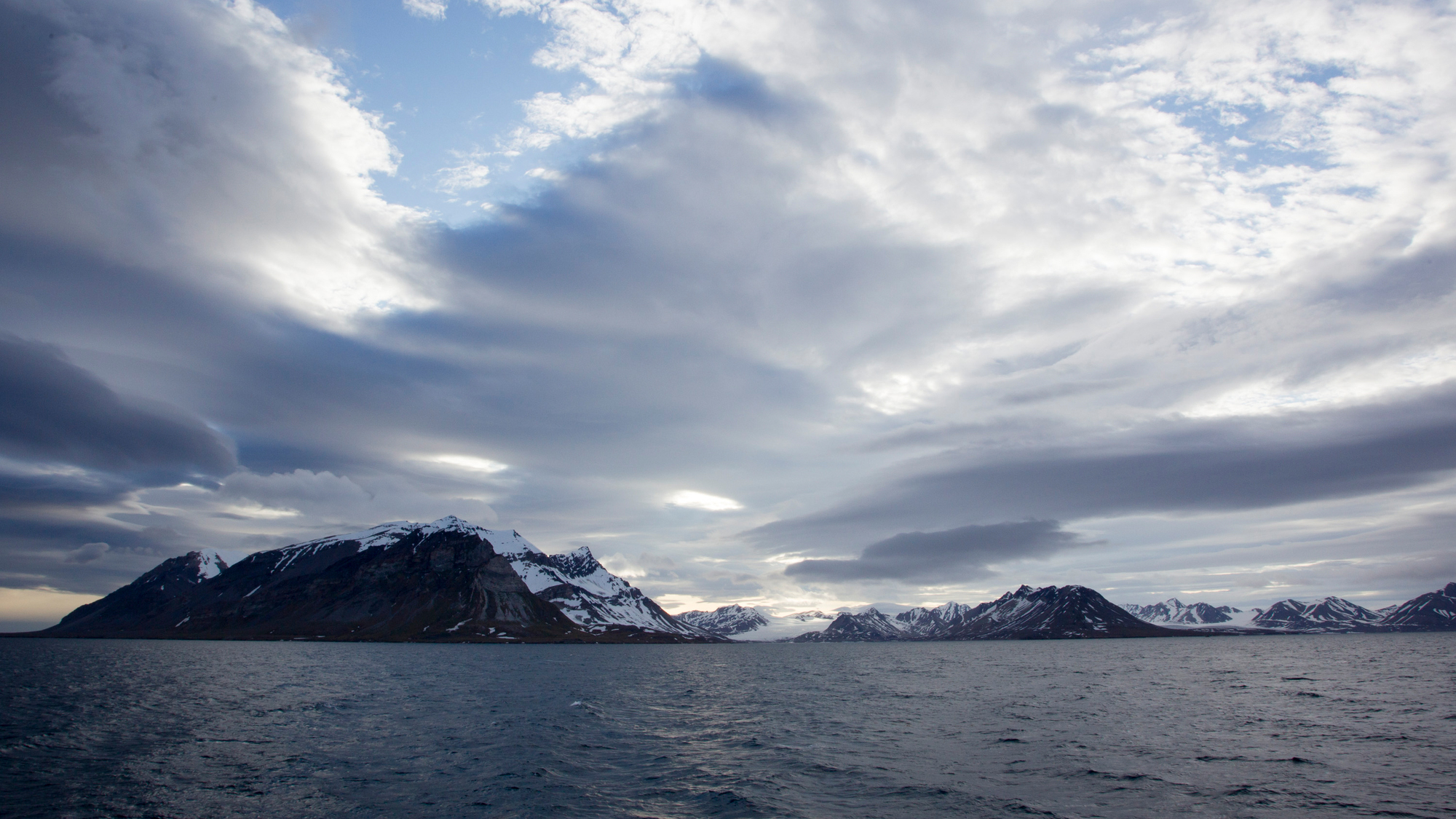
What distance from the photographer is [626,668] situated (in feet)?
627

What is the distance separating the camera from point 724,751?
53.2m

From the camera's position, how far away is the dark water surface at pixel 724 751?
3644cm

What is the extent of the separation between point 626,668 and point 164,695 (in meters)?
120

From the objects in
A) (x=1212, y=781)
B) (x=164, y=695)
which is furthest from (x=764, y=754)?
(x=164, y=695)

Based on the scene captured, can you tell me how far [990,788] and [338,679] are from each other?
120 m

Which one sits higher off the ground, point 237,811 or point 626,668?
point 237,811

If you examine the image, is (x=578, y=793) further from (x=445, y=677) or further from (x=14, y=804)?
(x=445, y=677)

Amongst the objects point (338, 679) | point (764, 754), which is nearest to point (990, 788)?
point (764, 754)

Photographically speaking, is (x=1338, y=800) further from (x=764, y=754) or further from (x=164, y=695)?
(x=164, y=695)

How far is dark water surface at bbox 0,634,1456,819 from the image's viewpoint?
120ft

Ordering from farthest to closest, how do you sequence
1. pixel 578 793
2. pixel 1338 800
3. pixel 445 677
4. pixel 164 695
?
pixel 445 677 → pixel 164 695 → pixel 578 793 → pixel 1338 800

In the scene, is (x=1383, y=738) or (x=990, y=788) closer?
(x=990, y=788)

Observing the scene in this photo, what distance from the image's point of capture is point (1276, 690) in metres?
99.1

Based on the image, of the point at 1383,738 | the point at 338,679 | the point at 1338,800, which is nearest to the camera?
the point at 1338,800
